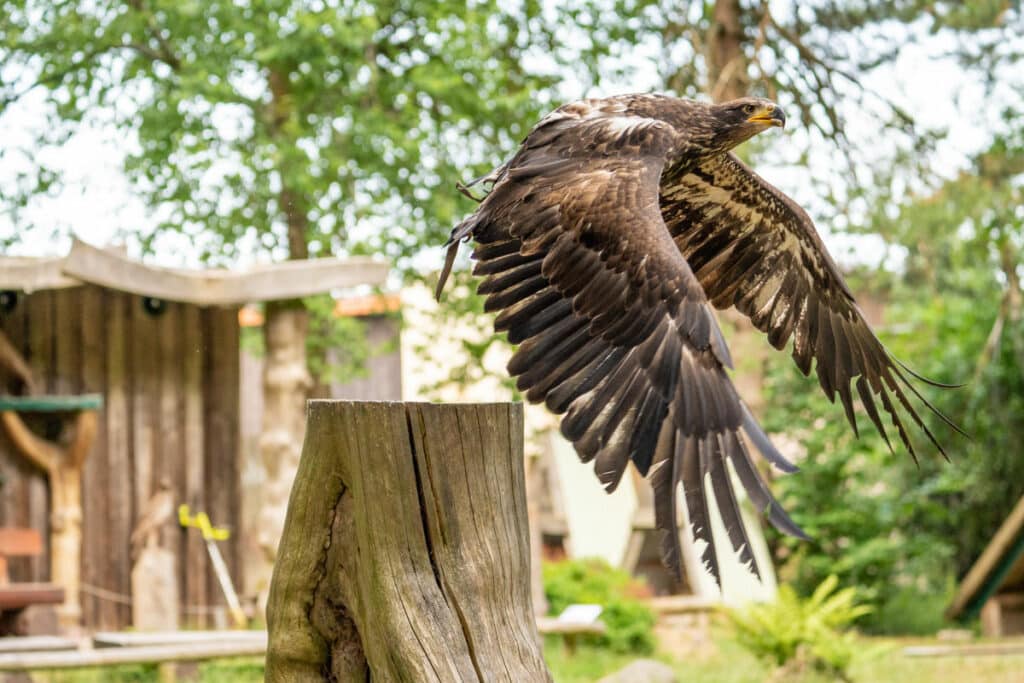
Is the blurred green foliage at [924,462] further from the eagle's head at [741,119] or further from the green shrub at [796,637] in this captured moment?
the eagle's head at [741,119]

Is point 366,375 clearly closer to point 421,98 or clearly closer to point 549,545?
point 421,98

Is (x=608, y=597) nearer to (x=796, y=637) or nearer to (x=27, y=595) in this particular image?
(x=796, y=637)

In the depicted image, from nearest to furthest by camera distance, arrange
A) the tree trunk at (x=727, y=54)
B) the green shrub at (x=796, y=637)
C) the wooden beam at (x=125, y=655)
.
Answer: the wooden beam at (x=125, y=655), the green shrub at (x=796, y=637), the tree trunk at (x=727, y=54)

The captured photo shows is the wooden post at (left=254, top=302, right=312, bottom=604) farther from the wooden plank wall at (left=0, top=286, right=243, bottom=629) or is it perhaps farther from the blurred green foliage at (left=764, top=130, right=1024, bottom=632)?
the blurred green foliage at (left=764, top=130, right=1024, bottom=632)

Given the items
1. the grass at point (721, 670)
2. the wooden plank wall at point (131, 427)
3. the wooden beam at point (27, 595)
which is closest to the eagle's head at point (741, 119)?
the grass at point (721, 670)

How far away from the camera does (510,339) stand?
331 centimetres

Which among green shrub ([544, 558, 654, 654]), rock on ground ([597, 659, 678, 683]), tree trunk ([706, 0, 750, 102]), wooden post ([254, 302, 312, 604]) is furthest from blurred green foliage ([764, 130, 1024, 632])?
wooden post ([254, 302, 312, 604])

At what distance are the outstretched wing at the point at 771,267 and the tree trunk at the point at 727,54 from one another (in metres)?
5.13

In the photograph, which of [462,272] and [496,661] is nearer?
[496,661]

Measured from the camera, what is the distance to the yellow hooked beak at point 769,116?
4.06m

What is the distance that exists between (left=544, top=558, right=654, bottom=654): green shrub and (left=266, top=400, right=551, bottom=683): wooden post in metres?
6.22

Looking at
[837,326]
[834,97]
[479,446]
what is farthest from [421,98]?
[479,446]

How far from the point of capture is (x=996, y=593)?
1030cm

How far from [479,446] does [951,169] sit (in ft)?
28.0
